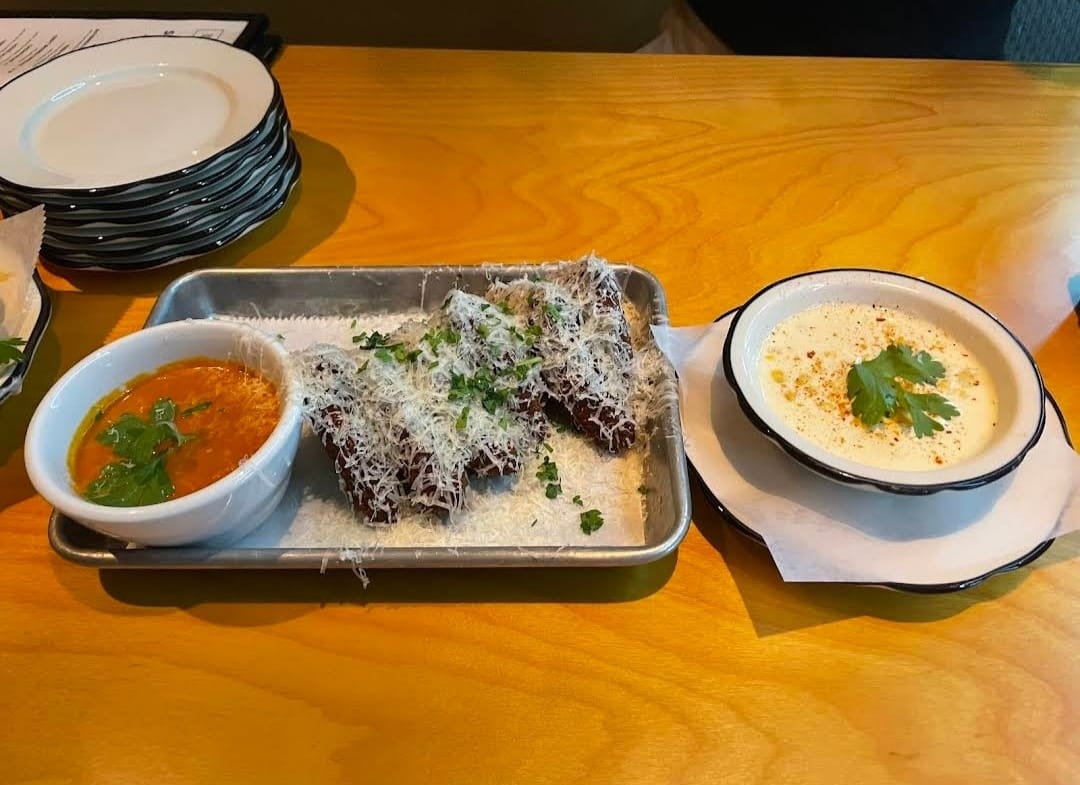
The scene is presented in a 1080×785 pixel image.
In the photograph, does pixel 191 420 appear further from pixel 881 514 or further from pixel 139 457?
pixel 881 514

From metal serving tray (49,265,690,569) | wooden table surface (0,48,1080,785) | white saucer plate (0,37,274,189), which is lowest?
wooden table surface (0,48,1080,785)

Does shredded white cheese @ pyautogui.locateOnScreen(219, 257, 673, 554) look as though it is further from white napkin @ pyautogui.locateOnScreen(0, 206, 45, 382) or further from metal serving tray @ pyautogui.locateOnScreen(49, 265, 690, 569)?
white napkin @ pyautogui.locateOnScreen(0, 206, 45, 382)

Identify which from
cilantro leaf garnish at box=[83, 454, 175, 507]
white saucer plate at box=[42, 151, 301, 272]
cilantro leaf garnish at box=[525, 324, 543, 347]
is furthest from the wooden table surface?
cilantro leaf garnish at box=[525, 324, 543, 347]

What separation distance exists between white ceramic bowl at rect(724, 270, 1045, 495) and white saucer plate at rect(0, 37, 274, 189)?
102cm

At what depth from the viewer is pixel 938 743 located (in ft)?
3.28

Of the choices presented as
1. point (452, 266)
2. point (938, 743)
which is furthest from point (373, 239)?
point (938, 743)

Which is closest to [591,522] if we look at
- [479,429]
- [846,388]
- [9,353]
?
[479,429]

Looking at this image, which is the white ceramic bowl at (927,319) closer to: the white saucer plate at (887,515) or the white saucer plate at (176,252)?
the white saucer plate at (887,515)

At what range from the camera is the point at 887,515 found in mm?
1155

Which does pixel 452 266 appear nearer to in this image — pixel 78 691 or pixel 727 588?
pixel 727 588

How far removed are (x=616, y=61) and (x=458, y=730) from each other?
6.09ft

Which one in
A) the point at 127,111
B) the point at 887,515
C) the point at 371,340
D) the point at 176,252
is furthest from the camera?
the point at 127,111

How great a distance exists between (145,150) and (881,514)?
4.89 feet

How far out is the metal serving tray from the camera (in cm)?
108
